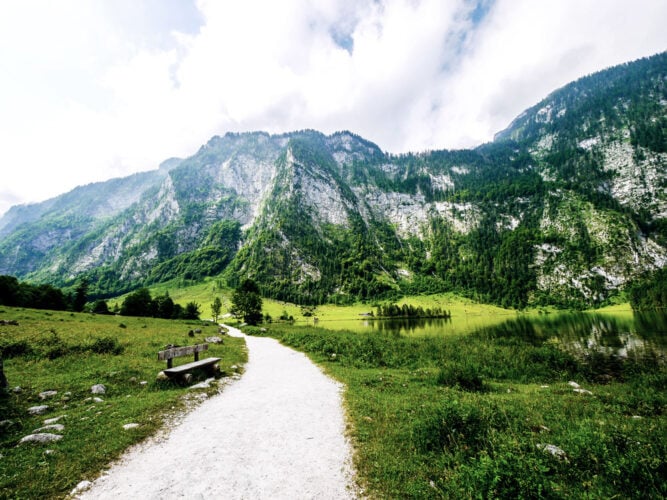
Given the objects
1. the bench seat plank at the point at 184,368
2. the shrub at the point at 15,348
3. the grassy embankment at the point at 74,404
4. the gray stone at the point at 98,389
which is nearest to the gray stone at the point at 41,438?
the grassy embankment at the point at 74,404

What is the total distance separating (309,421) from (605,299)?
23303 cm

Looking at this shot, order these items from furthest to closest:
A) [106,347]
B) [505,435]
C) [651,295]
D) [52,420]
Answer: [651,295] < [106,347] < [52,420] < [505,435]

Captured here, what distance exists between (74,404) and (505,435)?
17.7 m

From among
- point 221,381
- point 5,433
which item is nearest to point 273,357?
point 221,381

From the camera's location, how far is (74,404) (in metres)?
12.7

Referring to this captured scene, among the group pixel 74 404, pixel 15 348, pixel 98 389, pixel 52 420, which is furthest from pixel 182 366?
pixel 15 348

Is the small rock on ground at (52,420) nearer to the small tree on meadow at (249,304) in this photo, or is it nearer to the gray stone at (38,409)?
the gray stone at (38,409)

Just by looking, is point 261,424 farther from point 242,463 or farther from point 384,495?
point 384,495

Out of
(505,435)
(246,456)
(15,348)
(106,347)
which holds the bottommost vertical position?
(246,456)

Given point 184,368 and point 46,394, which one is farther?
point 184,368

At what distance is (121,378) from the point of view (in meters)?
16.6

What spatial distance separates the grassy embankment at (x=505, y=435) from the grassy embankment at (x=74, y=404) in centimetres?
798

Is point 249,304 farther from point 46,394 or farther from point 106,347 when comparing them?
point 46,394

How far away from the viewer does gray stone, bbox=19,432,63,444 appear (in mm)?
8859
